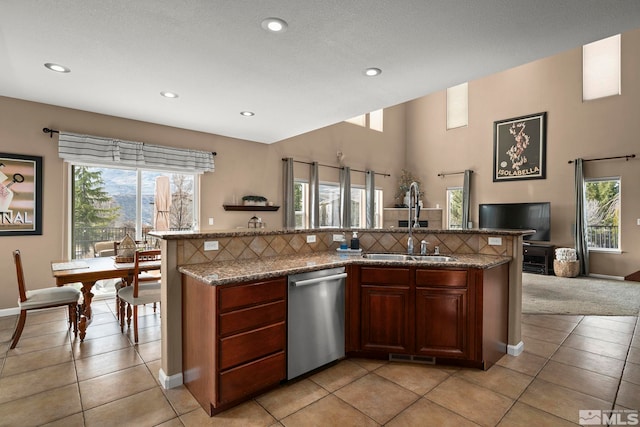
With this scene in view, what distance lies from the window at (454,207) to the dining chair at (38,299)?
7.93 metres

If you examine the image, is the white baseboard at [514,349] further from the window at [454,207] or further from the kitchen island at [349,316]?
the window at [454,207]

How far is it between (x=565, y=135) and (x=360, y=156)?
430cm

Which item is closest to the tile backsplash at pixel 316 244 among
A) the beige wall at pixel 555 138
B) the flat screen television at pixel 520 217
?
the flat screen television at pixel 520 217

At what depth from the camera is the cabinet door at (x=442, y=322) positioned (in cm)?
244

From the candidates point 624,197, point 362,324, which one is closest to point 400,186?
point 624,197

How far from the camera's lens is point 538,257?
6.59 m

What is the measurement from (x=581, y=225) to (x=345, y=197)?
4.71 metres

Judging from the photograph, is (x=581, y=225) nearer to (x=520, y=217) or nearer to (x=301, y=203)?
(x=520, y=217)

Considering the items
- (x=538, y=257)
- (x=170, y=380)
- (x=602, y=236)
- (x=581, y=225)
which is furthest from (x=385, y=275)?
(x=602, y=236)

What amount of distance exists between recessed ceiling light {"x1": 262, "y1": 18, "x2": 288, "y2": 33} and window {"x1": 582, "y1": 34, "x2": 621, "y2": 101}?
698 centimetres

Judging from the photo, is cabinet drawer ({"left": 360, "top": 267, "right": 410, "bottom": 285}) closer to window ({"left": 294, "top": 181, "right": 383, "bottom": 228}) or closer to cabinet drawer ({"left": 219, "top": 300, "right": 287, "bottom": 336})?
cabinet drawer ({"left": 219, "top": 300, "right": 287, "bottom": 336})

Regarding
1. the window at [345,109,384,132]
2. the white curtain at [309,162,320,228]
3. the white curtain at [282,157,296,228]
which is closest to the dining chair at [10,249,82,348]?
the white curtain at [282,157,296,228]

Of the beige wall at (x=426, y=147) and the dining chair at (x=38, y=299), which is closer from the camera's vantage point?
the dining chair at (x=38, y=299)

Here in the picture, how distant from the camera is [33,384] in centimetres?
227
